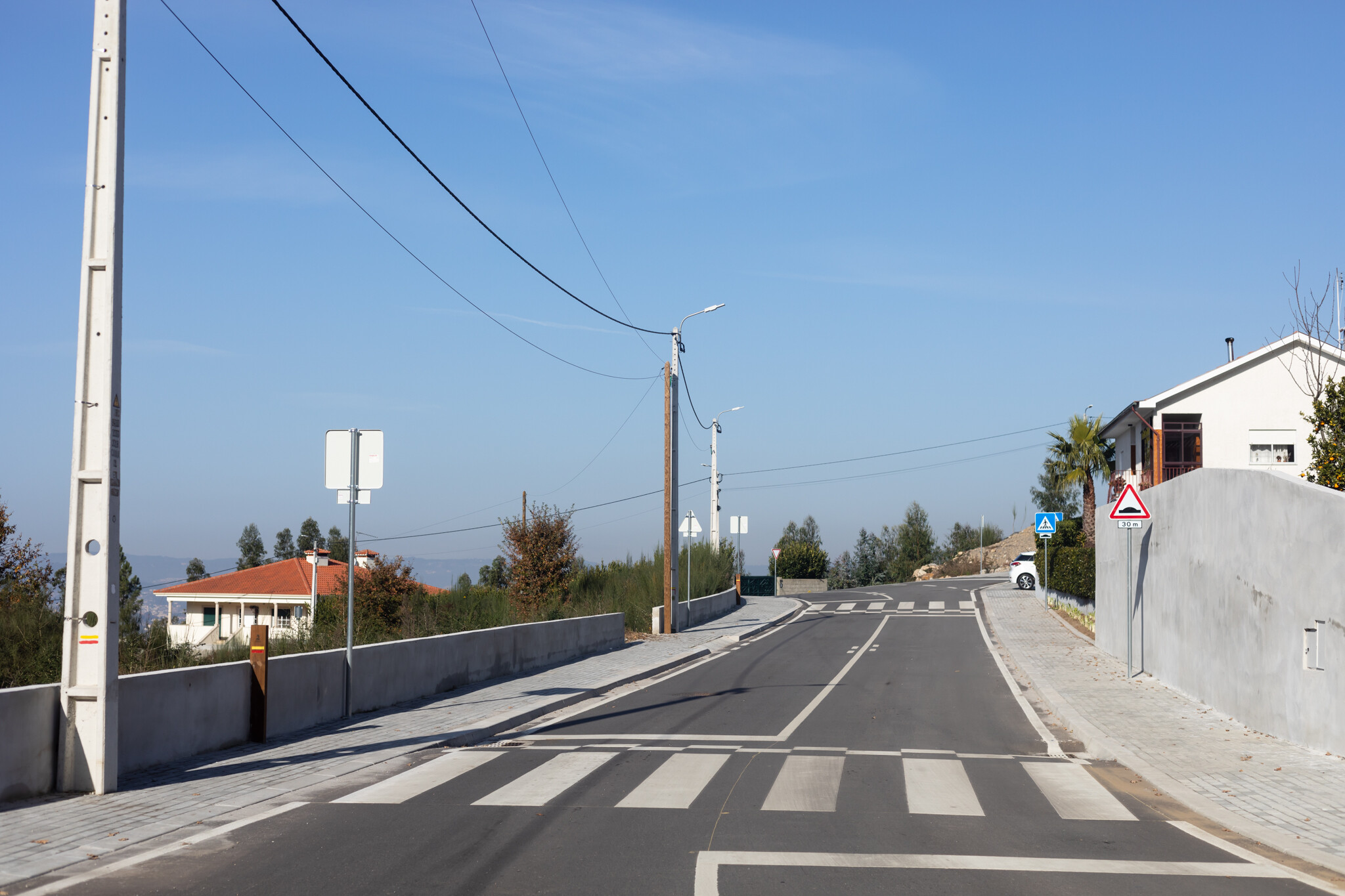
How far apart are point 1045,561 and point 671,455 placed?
60.5 feet

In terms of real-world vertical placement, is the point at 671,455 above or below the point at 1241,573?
above

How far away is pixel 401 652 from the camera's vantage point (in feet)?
47.3

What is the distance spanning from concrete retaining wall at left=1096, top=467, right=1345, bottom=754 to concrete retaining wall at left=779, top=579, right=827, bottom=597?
51333 millimetres

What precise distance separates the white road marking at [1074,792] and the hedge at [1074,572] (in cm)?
1859

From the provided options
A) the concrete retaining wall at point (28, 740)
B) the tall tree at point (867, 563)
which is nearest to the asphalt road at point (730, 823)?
the concrete retaining wall at point (28, 740)

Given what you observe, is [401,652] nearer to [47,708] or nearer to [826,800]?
[47,708]

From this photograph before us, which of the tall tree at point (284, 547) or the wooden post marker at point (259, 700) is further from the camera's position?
the tall tree at point (284, 547)

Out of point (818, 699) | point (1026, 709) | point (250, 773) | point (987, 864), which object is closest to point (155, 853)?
point (250, 773)

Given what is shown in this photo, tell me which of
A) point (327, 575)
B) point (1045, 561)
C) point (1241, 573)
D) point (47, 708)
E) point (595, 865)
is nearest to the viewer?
point (595, 865)

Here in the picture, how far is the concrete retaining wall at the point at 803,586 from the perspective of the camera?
6956 centimetres

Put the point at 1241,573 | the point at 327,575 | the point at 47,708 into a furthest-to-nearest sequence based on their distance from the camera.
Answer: the point at 327,575
the point at 1241,573
the point at 47,708

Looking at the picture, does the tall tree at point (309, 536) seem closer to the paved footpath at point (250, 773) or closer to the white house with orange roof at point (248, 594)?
the white house with orange roof at point (248, 594)

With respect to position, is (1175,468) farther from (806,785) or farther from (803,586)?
(806,785)

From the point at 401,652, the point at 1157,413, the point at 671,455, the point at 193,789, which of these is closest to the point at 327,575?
the point at 671,455
